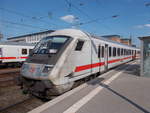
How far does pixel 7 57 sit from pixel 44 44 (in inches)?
496

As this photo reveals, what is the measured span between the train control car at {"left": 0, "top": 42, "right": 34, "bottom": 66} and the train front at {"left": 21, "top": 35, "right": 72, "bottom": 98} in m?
12.2

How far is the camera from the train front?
16.3 ft

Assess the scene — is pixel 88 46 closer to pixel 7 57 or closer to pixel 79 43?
pixel 79 43

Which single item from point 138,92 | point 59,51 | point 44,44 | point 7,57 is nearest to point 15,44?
point 7,57

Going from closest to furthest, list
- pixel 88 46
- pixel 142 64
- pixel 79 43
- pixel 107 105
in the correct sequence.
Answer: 1. pixel 107 105
2. pixel 79 43
3. pixel 88 46
4. pixel 142 64

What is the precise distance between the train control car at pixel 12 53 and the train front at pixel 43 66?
12173mm

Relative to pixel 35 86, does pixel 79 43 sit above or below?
above

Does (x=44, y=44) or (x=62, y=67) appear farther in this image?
(x=44, y=44)

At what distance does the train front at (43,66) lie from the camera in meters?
4.98

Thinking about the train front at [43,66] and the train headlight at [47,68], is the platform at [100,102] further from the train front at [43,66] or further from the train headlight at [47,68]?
the train headlight at [47,68]

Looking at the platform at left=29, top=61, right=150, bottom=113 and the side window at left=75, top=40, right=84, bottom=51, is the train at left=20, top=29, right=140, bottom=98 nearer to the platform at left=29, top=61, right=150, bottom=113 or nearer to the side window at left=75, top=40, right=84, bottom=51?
the side window at left=75, top=40, right=84, bottom=51

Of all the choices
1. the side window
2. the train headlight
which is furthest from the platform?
the side window

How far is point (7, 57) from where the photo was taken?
1698 centimetres

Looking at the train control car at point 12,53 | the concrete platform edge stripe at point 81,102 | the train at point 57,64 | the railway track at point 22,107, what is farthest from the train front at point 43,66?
the train control car at point 12,53
